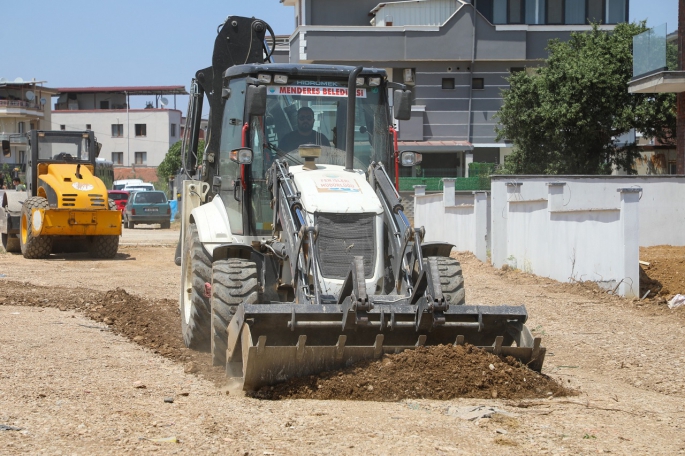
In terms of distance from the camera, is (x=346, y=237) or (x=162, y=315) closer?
(x=346, y=237)

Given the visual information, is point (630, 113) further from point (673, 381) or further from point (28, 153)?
point (673, 381)

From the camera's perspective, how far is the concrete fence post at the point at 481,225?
20562 millimetres

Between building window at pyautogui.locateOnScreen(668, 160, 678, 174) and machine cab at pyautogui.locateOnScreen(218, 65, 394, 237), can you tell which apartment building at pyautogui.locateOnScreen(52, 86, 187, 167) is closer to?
building window at pyautogui.locateOnScreen(668, 160, 678, 174)

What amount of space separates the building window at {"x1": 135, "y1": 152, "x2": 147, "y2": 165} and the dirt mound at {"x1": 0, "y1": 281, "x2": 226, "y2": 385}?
228 ft

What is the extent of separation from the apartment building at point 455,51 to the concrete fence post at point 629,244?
26.8 metres

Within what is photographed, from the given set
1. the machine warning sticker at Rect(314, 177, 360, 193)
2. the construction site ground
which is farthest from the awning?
the machine warning sticker at Rect(314, 177, 360, 193)

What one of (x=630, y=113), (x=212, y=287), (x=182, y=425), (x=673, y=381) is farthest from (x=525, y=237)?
(x=630, y=113)

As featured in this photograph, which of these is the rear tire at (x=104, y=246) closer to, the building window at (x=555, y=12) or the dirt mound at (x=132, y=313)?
the dirt mound at (x=132, y=313)

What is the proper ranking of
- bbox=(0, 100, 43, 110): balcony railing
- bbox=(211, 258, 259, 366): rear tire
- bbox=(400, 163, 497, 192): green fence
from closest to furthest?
bbox=(211, 258, 259, 366): rear tire < bbox=(400, 163, 497, 192): green fence < bbox=(0, 100, 43, 110): balcony railing

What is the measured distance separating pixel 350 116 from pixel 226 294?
2.09 metres

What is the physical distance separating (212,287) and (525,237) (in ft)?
36.1

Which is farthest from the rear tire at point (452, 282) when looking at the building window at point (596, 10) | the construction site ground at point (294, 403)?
the building window at point (596, 10)

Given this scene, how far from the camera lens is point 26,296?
13664 millimetres

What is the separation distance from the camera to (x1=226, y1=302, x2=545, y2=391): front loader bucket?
686cm
